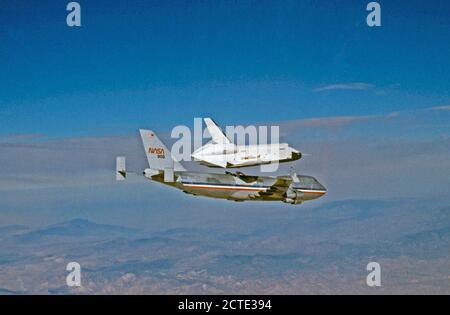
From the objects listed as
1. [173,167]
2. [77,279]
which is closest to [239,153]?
[173,167]

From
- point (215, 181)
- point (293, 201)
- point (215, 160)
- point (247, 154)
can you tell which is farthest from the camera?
point (293, 201)

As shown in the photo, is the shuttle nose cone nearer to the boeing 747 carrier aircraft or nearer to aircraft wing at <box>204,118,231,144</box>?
the boeing 747 carrier aircraft

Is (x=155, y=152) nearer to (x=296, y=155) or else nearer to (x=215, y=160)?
(x=215, y=160)

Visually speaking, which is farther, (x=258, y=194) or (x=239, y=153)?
(x=258, y=194)

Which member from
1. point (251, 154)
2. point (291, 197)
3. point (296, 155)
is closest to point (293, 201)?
point (291, 197)

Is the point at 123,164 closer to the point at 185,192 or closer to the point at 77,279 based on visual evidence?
the point at 185,192

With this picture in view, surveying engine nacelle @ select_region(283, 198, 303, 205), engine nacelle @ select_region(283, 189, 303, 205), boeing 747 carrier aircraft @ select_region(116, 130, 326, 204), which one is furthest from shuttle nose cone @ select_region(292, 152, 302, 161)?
engine nacelle @ select_region(283, 198, 303, 205)

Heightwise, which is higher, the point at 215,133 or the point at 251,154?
the point at 215,133
